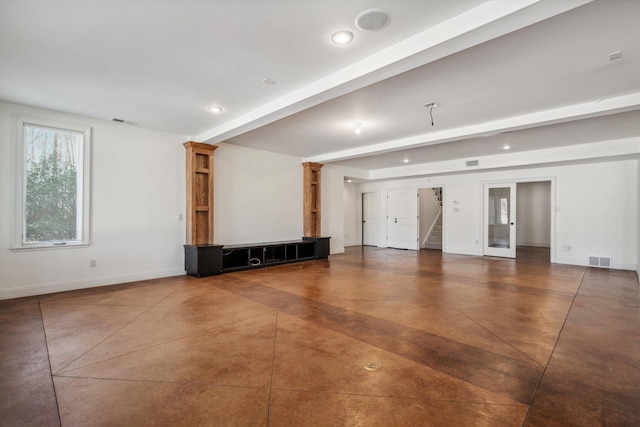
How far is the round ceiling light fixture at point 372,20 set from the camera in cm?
230

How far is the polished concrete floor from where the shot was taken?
1.88 metres

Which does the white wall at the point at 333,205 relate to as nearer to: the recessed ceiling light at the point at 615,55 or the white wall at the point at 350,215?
the white wall at the point at 350,215

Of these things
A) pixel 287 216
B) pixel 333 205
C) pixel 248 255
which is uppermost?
pixel 333 205

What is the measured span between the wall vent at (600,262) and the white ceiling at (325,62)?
10.2 feet

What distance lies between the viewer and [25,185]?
14.5 ft

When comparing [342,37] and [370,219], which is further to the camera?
[370,219]

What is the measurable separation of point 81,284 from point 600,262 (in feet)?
34.9

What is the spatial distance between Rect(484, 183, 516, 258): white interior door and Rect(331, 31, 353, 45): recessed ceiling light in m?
7.61

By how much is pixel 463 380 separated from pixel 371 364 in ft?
2.26

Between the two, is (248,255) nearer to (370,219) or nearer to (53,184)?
(53,184)

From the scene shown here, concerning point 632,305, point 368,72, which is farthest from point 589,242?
point 368,72

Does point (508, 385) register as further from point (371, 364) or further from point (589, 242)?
point (589, 242)

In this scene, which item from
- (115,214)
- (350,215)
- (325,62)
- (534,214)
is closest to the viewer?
(325,62)

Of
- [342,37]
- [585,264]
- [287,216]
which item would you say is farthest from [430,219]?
[342,37]
